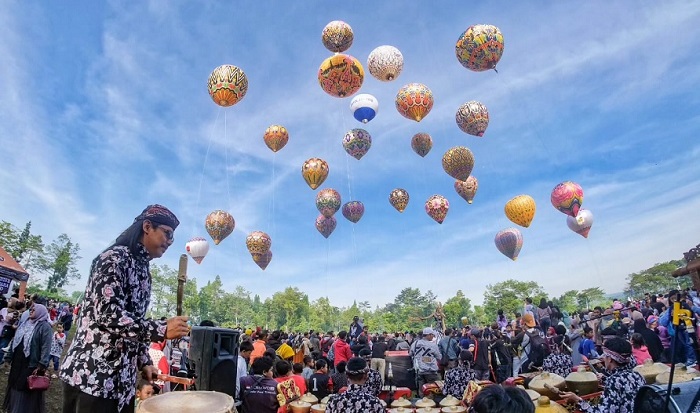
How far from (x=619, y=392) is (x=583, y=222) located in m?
19.7

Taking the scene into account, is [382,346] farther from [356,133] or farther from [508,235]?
[508,235]

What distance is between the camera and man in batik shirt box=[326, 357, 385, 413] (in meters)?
4.30

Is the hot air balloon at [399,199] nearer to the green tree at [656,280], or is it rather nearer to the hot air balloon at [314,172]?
the hot air balloon at [314,172]

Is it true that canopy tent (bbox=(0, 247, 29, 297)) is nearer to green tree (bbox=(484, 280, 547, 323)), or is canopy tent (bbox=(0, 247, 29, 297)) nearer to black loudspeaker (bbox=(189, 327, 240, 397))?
black loudspeaker (bbox=(189, 327, 240, 397))

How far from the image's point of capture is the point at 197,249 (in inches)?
962

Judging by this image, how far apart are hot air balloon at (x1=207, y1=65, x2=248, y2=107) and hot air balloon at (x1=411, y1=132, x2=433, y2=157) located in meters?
9.31

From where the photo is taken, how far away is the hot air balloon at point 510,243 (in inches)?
926

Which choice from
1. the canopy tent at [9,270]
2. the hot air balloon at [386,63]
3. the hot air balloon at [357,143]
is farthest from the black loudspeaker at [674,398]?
the canopy tent at [9,270]

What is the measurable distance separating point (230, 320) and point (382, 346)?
76.4m

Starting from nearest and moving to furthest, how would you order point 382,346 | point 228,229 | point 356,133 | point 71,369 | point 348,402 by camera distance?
1. point 71,369
2. point 348,402
3. point 382,346
4. point 356,133
5. point 228,229

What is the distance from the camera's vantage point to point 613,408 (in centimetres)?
454

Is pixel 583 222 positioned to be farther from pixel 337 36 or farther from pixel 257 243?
pixel 257 243

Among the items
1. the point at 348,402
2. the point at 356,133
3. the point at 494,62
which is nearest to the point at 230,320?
the point at 356,133

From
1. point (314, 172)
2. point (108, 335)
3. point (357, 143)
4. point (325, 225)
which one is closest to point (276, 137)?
point (314, 172)
